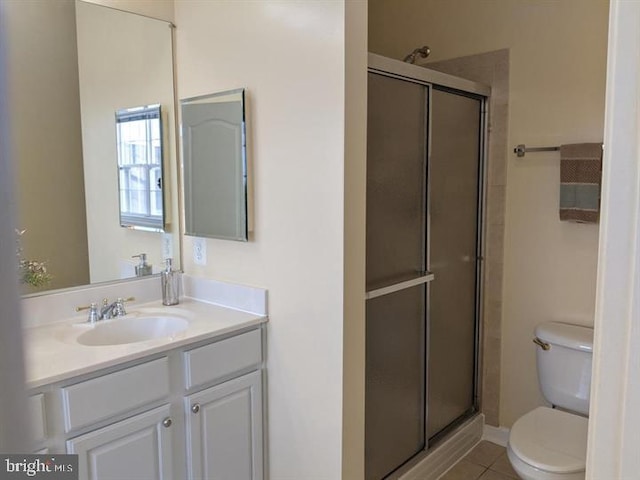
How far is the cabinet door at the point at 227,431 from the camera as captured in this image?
1.89 metres

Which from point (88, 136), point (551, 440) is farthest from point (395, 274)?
point (88, 136)

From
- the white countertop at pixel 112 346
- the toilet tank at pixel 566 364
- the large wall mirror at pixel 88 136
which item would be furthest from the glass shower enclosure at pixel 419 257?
the large wall mirror at pixel 88 136

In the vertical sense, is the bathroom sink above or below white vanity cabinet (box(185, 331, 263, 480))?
above

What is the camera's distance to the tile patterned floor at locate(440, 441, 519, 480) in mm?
2551

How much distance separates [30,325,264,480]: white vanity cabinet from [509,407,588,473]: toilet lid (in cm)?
106

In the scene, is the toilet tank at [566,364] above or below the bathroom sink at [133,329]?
below

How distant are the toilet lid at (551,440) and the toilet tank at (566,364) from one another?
0.09m

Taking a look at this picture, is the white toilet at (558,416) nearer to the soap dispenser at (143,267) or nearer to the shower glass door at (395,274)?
the shower glass door at (395,274)

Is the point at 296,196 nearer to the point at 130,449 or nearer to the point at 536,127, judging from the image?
the point at 130,449

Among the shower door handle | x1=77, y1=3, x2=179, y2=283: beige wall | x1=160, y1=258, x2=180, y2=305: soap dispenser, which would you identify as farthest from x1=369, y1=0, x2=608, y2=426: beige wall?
x1=160, y1=258, x2=180, y2=305: soap dispenser

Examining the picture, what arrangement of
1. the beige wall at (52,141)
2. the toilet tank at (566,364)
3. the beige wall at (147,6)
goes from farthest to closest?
the toilet tank at (566,364) < the beige wall at (147,6) < the beige wall at (52,141)

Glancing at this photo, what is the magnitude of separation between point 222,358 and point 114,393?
1.38 ft

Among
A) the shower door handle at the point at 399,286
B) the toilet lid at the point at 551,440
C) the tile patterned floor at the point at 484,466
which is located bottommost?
the tile patterned floor at the point at 484,466

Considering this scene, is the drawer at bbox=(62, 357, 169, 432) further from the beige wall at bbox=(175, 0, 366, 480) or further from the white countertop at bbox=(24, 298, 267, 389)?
the beige wall at bbox=(175, 0, 366, 480)
